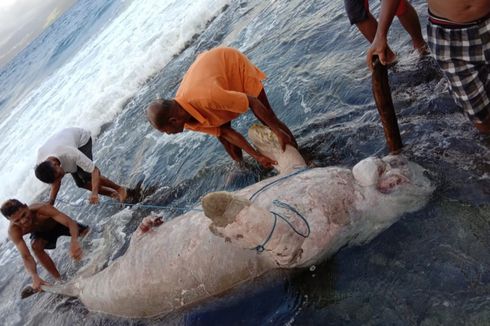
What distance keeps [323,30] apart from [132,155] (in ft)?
13.5

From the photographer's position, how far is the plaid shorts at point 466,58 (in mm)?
2768

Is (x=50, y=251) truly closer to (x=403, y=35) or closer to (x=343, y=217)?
(x=343, y=217)

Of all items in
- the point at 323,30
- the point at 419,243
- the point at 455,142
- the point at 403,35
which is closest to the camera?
the point at 419,243

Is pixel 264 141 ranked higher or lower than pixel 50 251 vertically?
higher

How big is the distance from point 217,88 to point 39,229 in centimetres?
359

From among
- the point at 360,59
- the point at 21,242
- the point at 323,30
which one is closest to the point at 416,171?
the point at 360,59

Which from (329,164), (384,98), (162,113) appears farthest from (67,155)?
(384,98)

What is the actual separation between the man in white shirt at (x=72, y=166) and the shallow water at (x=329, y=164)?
422mm

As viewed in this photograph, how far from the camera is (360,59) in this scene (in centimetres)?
581

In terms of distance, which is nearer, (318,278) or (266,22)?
(318,278)

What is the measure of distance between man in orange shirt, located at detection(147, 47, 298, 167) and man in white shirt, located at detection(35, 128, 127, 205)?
2.49 metres

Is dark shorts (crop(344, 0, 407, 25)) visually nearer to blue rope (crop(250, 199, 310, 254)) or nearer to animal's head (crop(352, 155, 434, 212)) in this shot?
animal's head (crop(352, 155, 434, 212))

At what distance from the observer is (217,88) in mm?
4285

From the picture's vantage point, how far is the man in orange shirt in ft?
13.9
